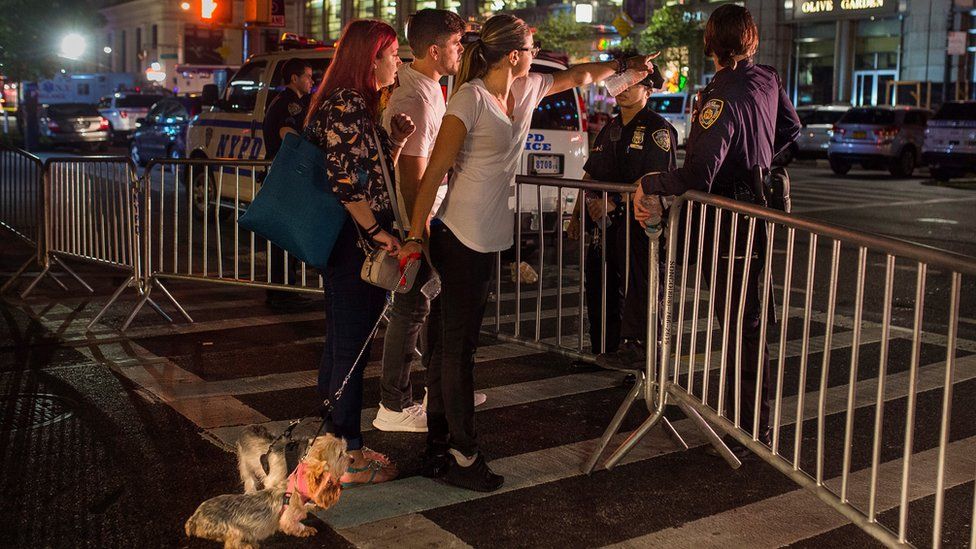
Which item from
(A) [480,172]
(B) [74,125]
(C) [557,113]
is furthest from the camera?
(B) [74,125]

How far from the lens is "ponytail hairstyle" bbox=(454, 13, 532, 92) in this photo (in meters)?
4.43

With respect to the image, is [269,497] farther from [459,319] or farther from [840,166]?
[840,166]

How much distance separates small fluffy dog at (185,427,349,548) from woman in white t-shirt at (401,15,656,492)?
693mm

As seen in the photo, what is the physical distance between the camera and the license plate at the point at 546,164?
10.9 meters

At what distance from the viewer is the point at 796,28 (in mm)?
44969

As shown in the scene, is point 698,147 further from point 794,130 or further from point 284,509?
point 284,509

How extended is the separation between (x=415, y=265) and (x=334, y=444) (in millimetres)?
789

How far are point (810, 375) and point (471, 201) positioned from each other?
3.25 m

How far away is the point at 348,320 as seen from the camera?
4.50 m

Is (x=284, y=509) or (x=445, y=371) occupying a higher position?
(x=445, y=371)

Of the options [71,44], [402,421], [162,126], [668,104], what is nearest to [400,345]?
[402,421]

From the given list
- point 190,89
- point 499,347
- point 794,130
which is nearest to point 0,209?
point 499,347

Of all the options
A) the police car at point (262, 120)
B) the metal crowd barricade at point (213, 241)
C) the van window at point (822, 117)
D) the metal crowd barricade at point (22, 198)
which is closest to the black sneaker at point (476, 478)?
the metal crowd barricade at point (213, 241)

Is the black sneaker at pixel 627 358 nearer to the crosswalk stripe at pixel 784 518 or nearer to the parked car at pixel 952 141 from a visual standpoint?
the crosswalk stripe at pixel 784 518
